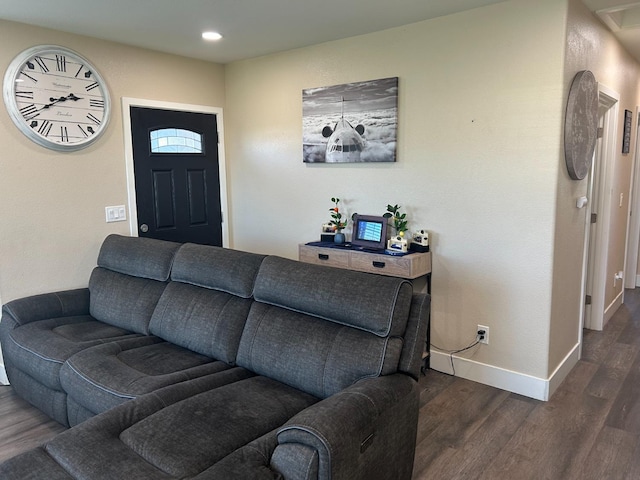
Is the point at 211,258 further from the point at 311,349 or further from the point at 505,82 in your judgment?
the point at 505,82

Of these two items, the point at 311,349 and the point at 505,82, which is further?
the point at 505,82

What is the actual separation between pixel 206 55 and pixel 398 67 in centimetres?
173

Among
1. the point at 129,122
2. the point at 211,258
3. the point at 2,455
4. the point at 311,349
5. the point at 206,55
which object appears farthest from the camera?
the point at 206,55

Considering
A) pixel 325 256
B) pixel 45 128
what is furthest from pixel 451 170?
pixel 45 128

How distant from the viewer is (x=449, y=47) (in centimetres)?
312

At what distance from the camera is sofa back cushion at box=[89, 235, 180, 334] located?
302 centimetres

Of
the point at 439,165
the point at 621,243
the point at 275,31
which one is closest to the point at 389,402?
the point at 439,165

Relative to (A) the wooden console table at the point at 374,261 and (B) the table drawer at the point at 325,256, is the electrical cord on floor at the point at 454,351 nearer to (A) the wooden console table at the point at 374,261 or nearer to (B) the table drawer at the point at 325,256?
(A) the wooden console table at the point at 374,261

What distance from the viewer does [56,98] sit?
3326mm

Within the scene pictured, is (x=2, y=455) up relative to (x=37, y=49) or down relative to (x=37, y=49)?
down

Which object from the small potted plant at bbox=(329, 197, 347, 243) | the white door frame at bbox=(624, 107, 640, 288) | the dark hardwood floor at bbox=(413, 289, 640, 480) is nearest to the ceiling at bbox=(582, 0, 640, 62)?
the white door frame at bbox=(624, 107, 640, 288)

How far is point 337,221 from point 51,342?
6.85 ft

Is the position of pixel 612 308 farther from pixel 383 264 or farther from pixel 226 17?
pixel 226 17

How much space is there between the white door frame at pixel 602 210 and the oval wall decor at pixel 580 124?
0.75 meters
